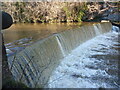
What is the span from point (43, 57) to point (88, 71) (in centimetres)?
151

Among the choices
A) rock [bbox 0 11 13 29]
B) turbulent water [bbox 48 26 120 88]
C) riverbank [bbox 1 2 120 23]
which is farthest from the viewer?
riverbank [bbox 1 2 120 23]

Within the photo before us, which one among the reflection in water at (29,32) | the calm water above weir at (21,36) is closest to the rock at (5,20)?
the calm water above weir at (21,36)

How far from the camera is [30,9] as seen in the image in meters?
16.1

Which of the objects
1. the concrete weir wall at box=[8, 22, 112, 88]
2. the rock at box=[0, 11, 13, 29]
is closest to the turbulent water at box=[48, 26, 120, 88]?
the concrete weir wall at box=[8, 22, 112, 88]

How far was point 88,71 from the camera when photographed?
4973 mm

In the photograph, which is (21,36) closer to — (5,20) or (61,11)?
(5,20)

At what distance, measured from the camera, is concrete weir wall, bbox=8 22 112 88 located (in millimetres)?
3445

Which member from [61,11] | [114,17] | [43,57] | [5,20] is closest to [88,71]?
[43,57]

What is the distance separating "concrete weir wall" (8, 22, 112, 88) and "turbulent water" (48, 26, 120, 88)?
28cm

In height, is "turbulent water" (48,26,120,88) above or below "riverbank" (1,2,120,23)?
below

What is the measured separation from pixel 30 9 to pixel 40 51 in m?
12.0

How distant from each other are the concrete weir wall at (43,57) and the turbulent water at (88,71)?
28cm

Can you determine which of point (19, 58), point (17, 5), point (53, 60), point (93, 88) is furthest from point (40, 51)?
point (17, 5)

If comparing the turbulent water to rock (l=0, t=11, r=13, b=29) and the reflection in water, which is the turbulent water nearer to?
rock (l=0, t=11, r=13, b=29)
